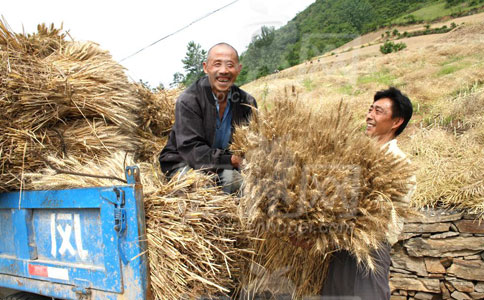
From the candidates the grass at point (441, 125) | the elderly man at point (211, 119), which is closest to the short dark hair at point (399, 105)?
the grass at point (441, 125)

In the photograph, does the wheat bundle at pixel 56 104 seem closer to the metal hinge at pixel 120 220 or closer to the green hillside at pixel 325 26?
the metal hinge at pixel 120 220

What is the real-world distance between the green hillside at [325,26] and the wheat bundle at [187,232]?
11.4 ft

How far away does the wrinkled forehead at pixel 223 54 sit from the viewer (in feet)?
7.93

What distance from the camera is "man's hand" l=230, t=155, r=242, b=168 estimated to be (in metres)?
1.85

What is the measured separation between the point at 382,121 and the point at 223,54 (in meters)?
1.24

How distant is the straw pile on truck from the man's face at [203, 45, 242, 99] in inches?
28.6

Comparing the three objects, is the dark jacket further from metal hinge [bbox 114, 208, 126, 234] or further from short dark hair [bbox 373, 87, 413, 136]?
short dark hair [bbox 373, 87, 413, 136]

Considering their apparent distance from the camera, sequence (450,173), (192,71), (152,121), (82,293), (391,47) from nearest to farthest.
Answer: (82,293), (152,121), (450,173), (192,71), (391,47)

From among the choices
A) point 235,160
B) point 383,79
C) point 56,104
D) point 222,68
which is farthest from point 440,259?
point 383,79

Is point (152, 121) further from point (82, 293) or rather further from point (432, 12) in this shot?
point (432, 12)

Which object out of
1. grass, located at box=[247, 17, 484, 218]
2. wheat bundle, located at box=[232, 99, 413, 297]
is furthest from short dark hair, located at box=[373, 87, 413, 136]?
wheat bundle, located at box=[232, 99, 413, 297]

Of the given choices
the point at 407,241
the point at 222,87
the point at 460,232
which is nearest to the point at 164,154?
the point at 222,87

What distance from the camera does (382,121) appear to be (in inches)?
95.0

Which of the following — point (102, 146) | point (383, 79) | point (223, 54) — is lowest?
point (102, 146)
